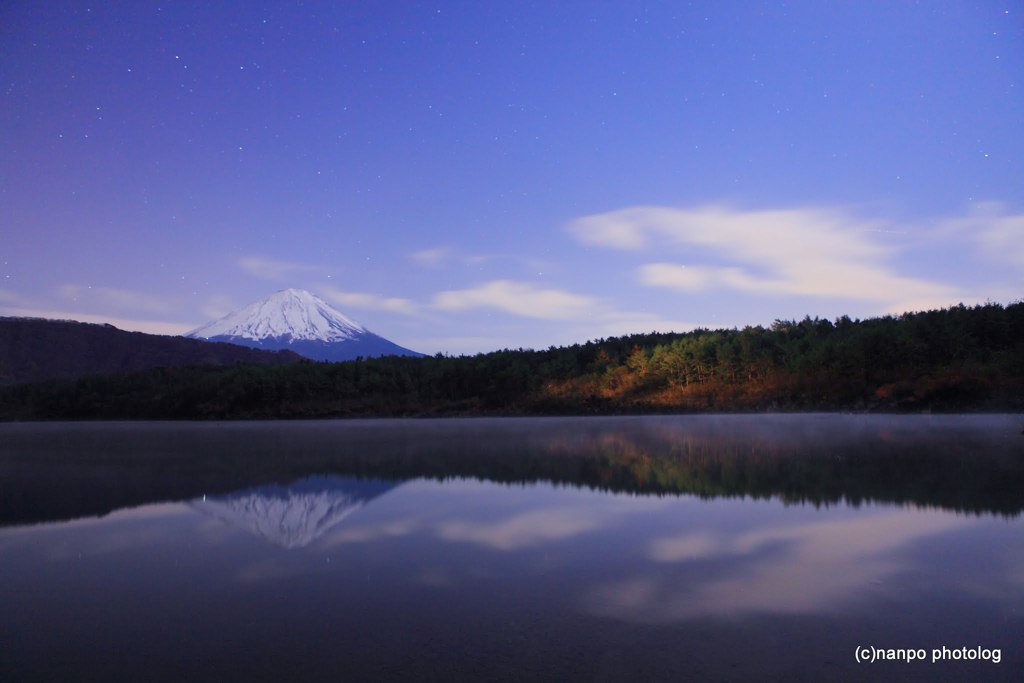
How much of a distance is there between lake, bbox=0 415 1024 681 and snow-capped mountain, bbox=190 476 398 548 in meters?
0.09

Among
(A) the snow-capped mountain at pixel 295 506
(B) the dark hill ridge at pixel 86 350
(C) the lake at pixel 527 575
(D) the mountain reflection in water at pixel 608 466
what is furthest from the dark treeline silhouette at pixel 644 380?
(A) the snow-capped mountain at pixel 295 506

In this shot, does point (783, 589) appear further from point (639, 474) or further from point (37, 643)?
point (639, 474)

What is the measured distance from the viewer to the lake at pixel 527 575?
5645mm

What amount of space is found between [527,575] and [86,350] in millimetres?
119818

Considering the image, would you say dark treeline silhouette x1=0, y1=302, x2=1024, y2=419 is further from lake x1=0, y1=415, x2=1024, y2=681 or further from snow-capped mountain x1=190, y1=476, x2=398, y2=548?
snow-capped mountain x1=190, y1=476, x2=398, y2=548

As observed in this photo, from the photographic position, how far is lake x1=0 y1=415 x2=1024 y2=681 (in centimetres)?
564

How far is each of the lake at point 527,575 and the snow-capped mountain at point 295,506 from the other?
9 cm

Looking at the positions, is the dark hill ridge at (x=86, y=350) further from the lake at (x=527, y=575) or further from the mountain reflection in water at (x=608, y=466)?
the lake at (x=527, y=575)

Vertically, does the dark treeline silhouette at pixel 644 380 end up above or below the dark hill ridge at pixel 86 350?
below

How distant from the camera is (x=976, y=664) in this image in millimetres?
5441

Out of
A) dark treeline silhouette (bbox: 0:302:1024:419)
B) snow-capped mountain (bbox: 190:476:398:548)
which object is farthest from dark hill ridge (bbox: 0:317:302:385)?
snow-capped mountain (bbox: 190:476:398:548)

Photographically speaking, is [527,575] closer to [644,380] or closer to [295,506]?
[295,506]

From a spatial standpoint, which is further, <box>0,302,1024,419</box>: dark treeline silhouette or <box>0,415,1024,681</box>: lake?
<box>0,302,1024,419</box>: dark treeline silhouette

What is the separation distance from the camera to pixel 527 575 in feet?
27.2
